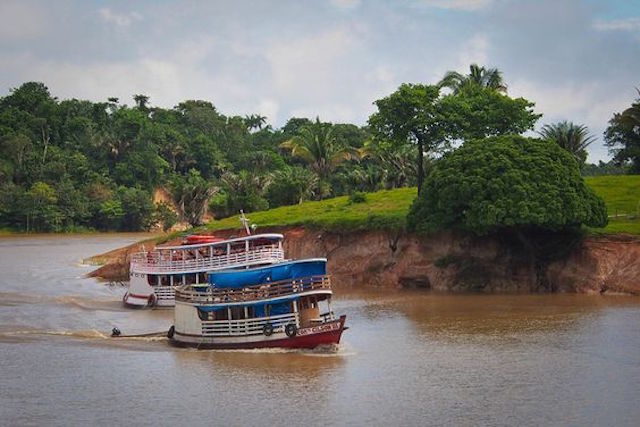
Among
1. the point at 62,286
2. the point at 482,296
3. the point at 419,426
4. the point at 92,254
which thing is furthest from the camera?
the point at 92,254

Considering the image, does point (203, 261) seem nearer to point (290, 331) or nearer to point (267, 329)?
point (267, 329)

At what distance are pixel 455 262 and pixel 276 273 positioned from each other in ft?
67.4

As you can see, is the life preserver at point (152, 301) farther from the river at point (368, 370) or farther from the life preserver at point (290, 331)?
the life preserver at point (290, 331)

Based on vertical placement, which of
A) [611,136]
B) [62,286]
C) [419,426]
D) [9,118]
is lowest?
[419,426]

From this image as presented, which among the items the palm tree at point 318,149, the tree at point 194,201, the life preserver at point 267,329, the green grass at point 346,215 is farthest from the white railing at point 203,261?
the tree at point 194,201

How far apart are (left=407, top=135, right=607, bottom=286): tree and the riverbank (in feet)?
3.64

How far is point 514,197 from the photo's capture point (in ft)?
163

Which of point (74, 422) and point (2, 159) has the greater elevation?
point (2, 159)

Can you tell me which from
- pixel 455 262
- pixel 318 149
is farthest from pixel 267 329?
pixel 318 149

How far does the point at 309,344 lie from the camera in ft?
116

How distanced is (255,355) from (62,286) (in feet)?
97.7

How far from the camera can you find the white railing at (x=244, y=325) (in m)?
35.9

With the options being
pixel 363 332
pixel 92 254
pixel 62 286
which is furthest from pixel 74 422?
pixel 92 254

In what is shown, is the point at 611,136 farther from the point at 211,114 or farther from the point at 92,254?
the point at 211,114
